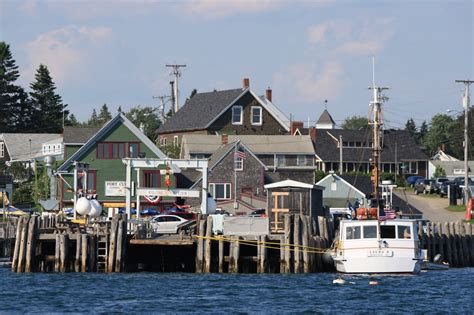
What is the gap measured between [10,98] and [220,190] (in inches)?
2306

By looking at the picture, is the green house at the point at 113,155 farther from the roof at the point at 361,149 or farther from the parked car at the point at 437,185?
the roof at the point at 361,149

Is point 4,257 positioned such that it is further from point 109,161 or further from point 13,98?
point 13,98

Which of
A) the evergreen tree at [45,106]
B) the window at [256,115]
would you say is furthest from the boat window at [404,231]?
the evergreen tree at [45,106]

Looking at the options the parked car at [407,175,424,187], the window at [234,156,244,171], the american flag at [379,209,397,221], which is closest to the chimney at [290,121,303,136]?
the parked car at [407,175,424,187]

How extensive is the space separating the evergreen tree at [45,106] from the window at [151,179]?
59121 millimetres

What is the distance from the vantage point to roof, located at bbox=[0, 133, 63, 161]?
12344 cm

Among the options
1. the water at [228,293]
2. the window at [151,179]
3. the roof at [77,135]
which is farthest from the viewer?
the roof at [77,135]

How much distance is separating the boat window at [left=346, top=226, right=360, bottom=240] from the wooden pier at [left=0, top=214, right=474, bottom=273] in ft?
5.92

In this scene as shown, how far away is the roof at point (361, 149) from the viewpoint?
A: 129m

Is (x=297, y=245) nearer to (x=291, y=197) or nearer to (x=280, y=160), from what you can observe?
(x=291, y=197)

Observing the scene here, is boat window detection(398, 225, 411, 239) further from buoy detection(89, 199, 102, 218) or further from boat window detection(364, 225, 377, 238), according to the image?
buoy detection(89, 199, 102, 218)

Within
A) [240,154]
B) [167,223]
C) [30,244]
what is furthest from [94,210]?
[240,154]

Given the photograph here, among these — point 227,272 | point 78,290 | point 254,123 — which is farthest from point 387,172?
point 78,290

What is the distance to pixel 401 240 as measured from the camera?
174 feet
